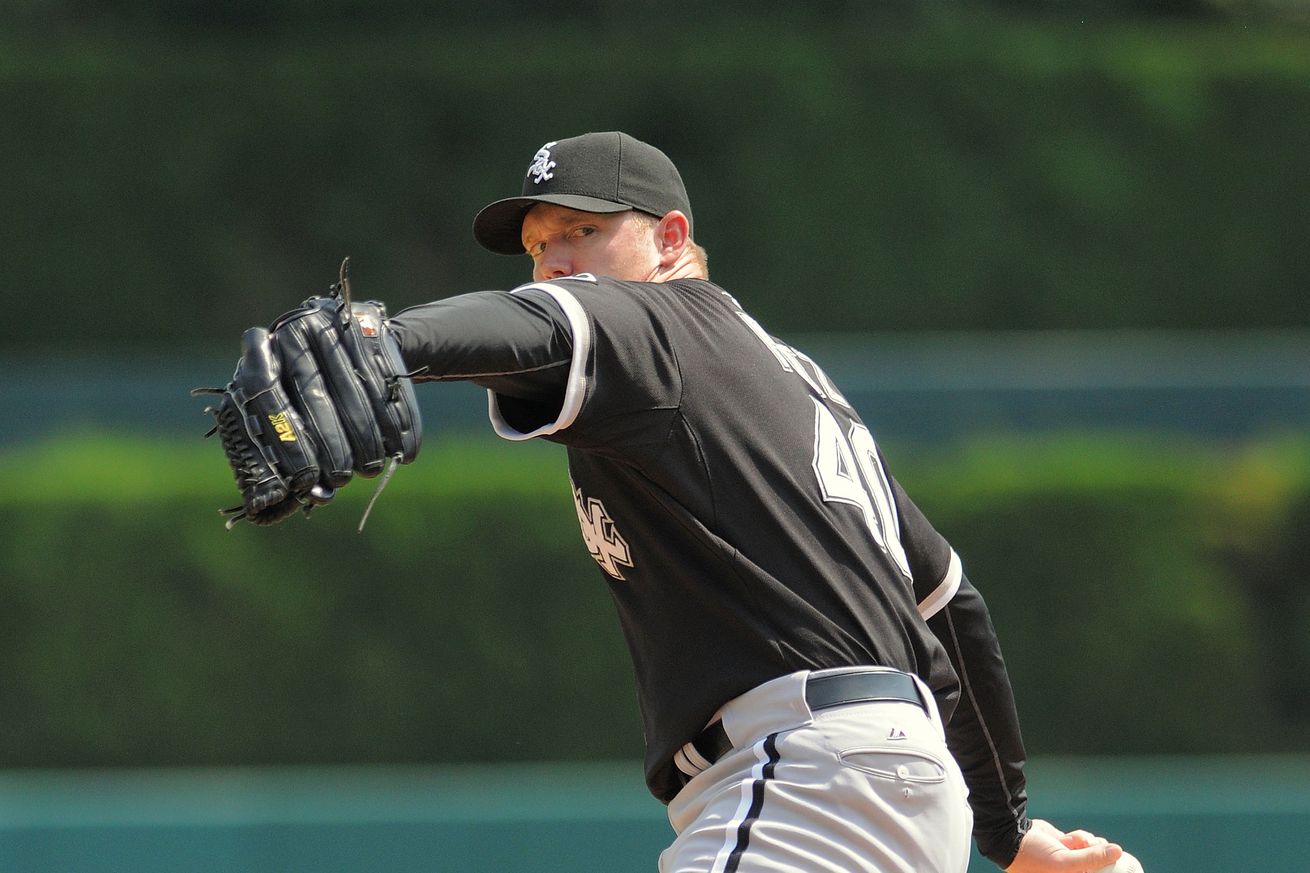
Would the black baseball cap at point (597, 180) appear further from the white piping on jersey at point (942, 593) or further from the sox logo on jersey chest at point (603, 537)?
the white piping on jersey at point (942, 593)

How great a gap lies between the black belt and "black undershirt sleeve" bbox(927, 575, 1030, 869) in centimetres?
59

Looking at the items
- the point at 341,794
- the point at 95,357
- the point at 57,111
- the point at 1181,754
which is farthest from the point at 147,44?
the point at 1181,754

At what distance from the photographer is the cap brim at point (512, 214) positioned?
10.9 ft

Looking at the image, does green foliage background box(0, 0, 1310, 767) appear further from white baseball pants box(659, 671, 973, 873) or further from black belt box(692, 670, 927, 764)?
white baseball pants box(659, 671, 973, 873)

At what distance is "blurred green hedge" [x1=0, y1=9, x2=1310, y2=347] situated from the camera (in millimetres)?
15586

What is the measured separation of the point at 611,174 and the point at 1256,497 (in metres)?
7.78

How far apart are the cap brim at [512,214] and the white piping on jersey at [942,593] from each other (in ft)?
3.26

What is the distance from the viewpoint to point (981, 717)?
3.79m

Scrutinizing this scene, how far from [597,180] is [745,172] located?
12.4 metres

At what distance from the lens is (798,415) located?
10.4 ft

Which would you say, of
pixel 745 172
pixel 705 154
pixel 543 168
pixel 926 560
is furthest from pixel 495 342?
pixel 705 154

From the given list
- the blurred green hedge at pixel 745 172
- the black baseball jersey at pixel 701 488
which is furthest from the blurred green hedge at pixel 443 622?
the black baseball jersey at pixel 701 488

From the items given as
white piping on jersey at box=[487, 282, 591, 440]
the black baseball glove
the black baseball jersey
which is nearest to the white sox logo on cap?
the black baseball jersey

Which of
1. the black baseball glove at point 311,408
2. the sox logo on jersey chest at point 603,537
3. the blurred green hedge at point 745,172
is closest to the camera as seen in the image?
the black baseball glove at point 311,408
